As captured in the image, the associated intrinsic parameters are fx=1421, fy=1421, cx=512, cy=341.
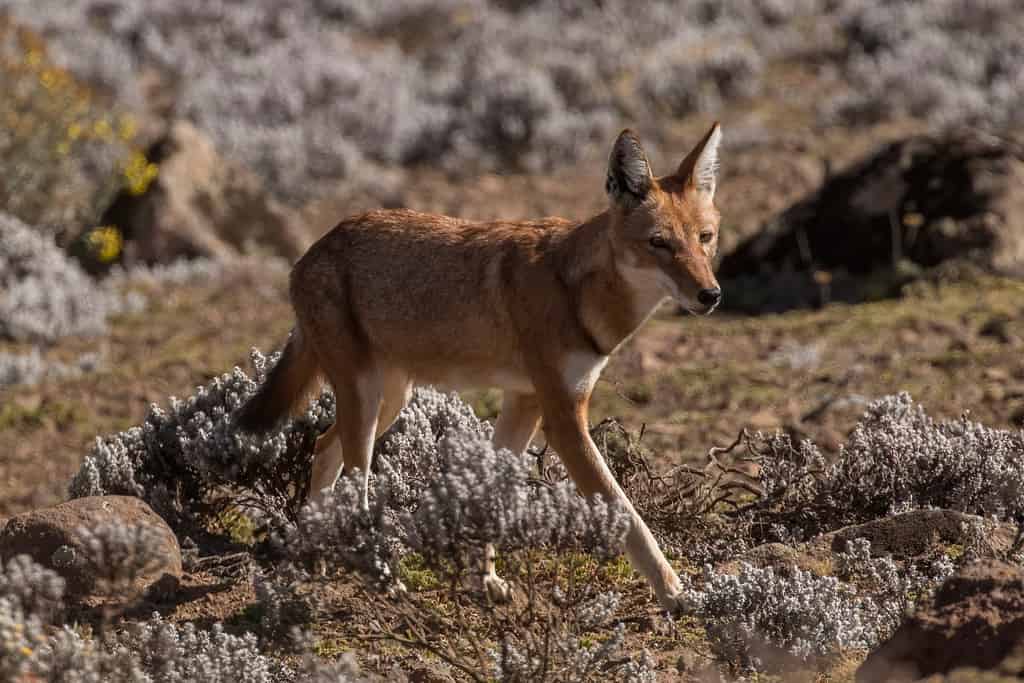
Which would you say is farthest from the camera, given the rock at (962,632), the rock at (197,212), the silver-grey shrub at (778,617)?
the rock at (197,212)

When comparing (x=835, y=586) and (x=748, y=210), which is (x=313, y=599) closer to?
(x=835, y=586)

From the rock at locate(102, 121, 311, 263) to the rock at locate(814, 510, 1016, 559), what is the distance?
8.64m

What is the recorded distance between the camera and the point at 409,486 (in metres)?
5.97

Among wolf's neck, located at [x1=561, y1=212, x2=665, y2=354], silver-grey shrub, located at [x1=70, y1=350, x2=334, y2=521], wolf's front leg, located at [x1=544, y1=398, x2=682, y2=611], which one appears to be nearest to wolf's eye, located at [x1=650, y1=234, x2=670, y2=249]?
wolf's neck, located at [x1=561, y1=212, x2=665, y2=354]

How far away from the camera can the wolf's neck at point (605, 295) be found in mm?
5469

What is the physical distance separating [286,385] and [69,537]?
1154 mm

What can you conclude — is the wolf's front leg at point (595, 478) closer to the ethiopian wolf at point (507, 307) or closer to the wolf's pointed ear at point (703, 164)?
the ethiopian wolf at point (507, 307)

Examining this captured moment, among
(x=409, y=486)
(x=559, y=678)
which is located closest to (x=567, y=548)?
(x=559, y=678)

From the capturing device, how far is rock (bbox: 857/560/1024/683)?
12.6 ft

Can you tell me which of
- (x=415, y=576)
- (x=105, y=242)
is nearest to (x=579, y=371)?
(x=415, y=576)

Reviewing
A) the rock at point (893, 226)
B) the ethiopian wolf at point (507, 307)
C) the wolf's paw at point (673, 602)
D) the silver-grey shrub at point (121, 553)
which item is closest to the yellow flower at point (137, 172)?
the rock at point (893, 226)

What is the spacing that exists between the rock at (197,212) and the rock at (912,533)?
8.64m

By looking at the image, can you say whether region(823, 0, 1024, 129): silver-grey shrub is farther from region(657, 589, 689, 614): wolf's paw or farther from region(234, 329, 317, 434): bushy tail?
region(657, 589, 689, 614): wolf's paw

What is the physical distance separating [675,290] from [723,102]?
503 inches
